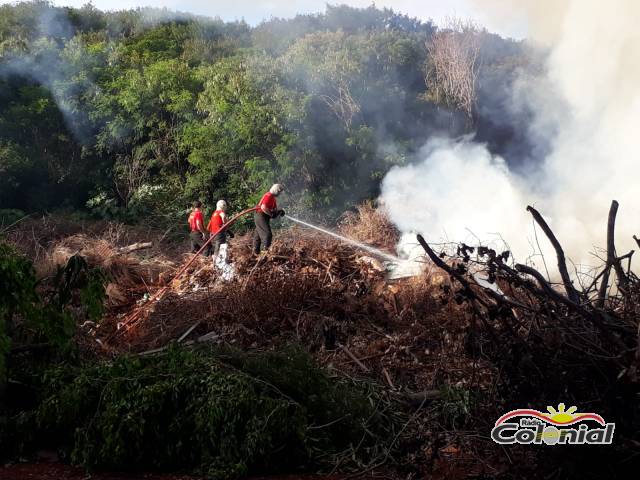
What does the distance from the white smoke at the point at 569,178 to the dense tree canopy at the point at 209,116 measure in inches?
58.0

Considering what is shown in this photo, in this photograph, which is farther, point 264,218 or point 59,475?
point 264,218

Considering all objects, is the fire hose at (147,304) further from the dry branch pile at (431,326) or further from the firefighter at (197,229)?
the firefighter at (197,229)

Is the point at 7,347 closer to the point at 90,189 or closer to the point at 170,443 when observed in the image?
the point at 170,443

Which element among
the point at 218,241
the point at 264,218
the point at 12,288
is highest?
the point at 264,218

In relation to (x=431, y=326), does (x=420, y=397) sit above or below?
below

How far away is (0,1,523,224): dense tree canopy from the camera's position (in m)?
20.4

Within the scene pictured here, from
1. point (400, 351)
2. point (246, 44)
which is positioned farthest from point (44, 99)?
point (400, 351)

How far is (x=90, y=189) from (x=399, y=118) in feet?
32.3

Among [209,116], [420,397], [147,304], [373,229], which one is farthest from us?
[209,116]

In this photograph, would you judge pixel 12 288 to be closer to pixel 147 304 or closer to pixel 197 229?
pixel 147 304

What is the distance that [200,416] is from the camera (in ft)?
17.9

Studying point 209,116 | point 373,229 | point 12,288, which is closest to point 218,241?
point 373,229

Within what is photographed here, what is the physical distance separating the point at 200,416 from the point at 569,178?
16562mm

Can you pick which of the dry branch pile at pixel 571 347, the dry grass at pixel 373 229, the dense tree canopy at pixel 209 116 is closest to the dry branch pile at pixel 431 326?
the dry branch pile at pixel 571 347
